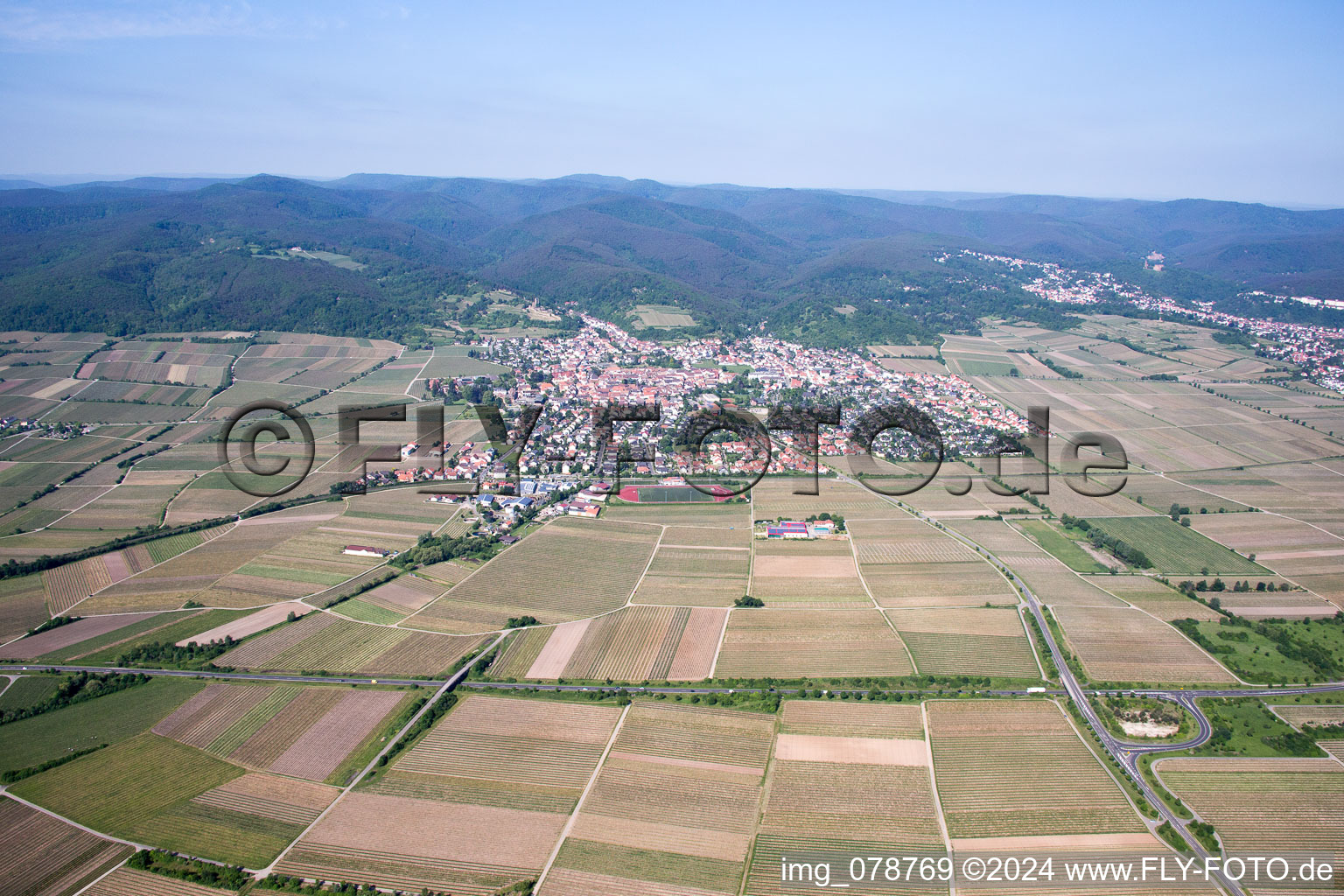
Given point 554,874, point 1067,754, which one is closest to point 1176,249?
point 1067,754

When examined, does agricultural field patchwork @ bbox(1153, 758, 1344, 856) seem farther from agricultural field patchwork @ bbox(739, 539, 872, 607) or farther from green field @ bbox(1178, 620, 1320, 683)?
agricultural field patchwork @ bbox(739, 539, 872, 607)

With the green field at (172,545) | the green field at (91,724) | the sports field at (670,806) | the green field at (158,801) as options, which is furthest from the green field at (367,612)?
the sports field at (670,806)

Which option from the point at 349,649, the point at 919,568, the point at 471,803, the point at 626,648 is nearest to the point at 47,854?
the point at 349,649

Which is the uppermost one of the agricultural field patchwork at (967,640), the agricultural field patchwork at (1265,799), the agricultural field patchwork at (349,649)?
the agricultural field patchwork at (967,640)

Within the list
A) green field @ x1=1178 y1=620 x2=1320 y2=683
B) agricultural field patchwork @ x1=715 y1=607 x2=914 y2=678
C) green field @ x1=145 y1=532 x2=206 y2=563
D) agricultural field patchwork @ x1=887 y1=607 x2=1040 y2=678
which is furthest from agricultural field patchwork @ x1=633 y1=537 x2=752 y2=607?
green field @ x1=145 y1=532 x2=206 y2=563

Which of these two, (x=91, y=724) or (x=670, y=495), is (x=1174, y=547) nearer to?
(x=670, y=495)

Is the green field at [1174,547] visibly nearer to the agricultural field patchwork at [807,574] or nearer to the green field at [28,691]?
the agricultural field patchwork at [807,574]
